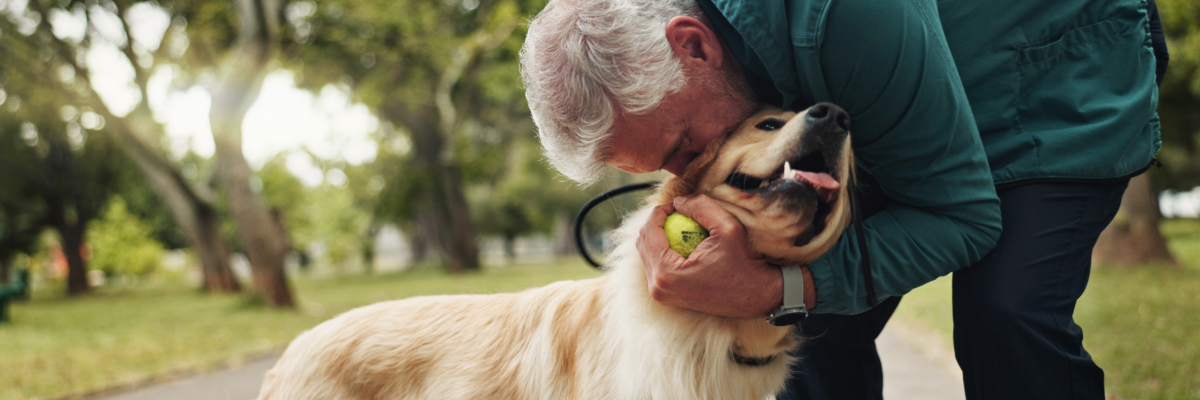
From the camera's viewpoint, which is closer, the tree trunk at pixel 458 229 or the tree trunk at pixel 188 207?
the tree trunk at pixel 188 207

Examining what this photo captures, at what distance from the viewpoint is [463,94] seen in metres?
17.8

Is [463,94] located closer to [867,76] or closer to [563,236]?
[867,76]

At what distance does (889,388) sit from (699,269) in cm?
342

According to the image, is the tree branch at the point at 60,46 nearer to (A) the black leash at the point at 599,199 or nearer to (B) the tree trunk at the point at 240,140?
(B) the tree trunk at the point at 240,140

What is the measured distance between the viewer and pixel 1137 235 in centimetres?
1002

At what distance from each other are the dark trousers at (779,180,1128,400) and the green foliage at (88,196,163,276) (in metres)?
27.9

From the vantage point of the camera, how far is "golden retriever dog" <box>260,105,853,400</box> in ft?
Result: 4.90

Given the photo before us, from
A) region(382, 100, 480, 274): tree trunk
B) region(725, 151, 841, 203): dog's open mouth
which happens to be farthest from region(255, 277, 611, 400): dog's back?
region(382, 100, 480, 274): tree trunk

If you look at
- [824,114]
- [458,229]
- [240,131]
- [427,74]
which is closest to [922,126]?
[824,114]

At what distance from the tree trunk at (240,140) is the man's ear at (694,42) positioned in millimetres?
10052

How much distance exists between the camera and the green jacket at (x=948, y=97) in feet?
4.80

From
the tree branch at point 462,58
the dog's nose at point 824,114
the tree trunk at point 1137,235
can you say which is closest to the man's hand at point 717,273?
the dog's nose at point 824,114

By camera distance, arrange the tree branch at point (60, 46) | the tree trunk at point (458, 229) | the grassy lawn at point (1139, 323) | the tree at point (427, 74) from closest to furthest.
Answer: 1. the grassy lawn at point (1139, 323)
2. the tree branch at point (60, 46)
3. the tree at point (427, 74)
4. the tree trunk at point (458, 229)

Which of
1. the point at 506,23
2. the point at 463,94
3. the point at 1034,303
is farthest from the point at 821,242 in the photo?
the point at 463,94
